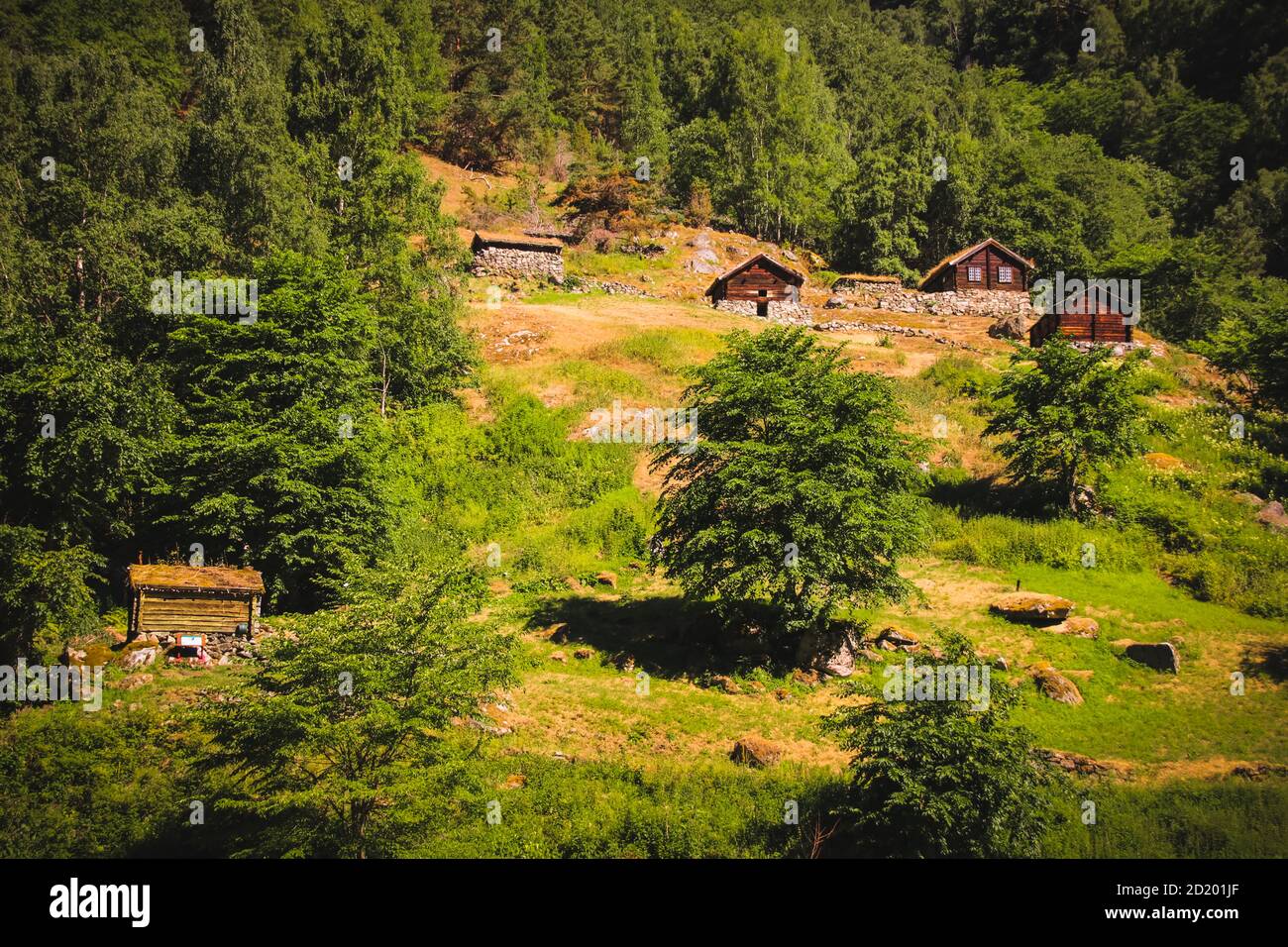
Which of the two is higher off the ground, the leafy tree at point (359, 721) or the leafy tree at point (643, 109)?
the leafy tree at point (643, 109)

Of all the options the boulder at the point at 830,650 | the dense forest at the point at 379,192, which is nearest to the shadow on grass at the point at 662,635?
the boulder at the point at 830,650

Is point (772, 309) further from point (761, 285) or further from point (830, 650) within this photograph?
point (830, 650)

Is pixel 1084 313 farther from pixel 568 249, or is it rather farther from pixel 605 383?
pixel 568 249

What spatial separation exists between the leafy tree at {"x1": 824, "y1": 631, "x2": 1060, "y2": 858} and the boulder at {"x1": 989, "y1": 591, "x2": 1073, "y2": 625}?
420 inches

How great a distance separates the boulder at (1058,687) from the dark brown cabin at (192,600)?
22.8m

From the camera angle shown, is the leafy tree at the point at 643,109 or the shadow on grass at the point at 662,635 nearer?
the shadow on grass at the point at 662,635

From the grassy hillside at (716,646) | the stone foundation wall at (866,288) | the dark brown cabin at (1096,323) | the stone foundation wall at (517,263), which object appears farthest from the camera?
the stone foundation wall at (866,288)

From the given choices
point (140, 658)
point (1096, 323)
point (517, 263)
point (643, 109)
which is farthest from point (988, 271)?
point (140, 658)

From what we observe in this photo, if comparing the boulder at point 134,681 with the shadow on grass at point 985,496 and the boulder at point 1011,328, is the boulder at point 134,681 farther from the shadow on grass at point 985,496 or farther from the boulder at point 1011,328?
the boulder at point 1011,328

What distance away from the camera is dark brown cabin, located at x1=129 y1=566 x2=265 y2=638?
83.3ft

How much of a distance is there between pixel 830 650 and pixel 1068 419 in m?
15.0

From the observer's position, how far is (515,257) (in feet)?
210

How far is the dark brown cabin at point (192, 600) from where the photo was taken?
83.3 ft

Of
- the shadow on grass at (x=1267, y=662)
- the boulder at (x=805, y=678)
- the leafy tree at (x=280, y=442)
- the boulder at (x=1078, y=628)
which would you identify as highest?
the leafy tree at (x=280, y=442)
